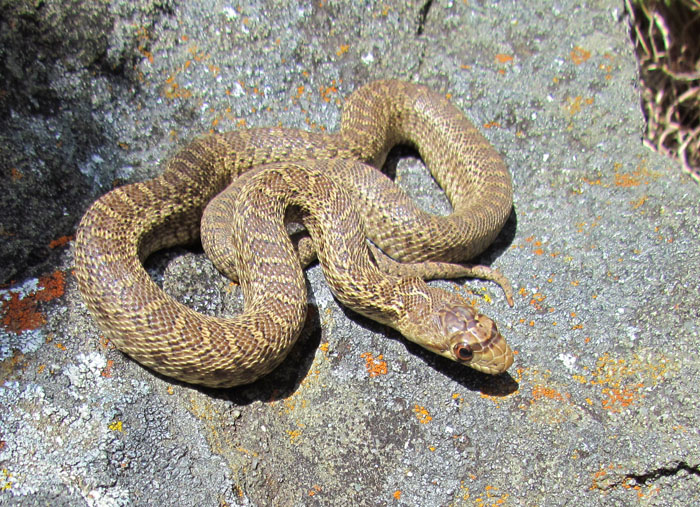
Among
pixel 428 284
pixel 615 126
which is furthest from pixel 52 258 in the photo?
pixel 615 126

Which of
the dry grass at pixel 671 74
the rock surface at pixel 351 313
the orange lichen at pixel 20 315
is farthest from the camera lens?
the dry grass at pixel 671 74

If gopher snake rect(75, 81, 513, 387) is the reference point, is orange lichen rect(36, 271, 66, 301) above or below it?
below

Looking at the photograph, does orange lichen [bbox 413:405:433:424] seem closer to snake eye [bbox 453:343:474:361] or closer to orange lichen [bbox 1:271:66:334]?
snake eye [bbox 453:343:474:361]

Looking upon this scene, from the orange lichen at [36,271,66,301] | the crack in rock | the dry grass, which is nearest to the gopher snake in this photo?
the orange lichen at [36,271,66,301]

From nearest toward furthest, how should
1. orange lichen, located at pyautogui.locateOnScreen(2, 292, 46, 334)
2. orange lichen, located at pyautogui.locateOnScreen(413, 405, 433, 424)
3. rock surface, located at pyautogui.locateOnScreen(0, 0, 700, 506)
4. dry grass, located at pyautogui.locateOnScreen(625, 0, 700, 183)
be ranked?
rock surface, located at pyautogui.locateOnScreen(0, 0, 700, 506), orange lichen, located at pyautogui.locateOnScreen(2, 292, 46, 334), orange lichen, located at pyautogui.locateOnScreen(413, 405, 433, 424), dry grass, located at pyautogui.locateOnScreen(625, 0, 700, 183)

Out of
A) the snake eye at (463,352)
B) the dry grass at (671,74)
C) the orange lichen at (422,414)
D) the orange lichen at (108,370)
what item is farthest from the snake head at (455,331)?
the dry grass at (671,74)

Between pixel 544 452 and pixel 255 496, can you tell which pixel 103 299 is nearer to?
pixel 255 496

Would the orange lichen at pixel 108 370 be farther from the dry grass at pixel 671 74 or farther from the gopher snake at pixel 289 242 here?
the dry grass at pixel 671 74
